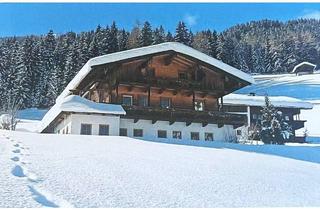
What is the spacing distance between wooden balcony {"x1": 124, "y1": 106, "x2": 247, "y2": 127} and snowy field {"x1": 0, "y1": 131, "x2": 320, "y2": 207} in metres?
9.91

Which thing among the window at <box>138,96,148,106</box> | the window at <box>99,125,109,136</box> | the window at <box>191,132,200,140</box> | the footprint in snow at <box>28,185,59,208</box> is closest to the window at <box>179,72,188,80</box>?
the window at <box>138,96,148,106</box>

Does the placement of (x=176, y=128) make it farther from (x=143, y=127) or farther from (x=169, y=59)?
(x=169, y=59)

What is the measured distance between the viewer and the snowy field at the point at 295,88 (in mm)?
55831

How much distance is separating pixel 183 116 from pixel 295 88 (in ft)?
153

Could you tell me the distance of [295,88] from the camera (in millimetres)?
68750

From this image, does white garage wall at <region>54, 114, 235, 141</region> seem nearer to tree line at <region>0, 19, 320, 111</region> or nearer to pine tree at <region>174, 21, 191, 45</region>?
tree line at <region>0, 19, 320, 111</region>

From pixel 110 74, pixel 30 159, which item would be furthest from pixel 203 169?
pixel 110 74

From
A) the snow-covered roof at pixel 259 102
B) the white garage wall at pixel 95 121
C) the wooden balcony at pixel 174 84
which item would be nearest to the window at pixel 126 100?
the wooden balcony at pixel 174 84

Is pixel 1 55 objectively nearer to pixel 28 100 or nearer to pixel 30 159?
pixel 28 100

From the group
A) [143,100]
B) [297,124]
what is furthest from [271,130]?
[143,100]

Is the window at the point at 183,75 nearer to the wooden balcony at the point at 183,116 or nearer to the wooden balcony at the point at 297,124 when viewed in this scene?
the wooden balcony at the point at 183,116

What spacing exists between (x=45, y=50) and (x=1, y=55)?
607 cm

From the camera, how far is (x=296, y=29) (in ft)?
406

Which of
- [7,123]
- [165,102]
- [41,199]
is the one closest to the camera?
[41,199]
